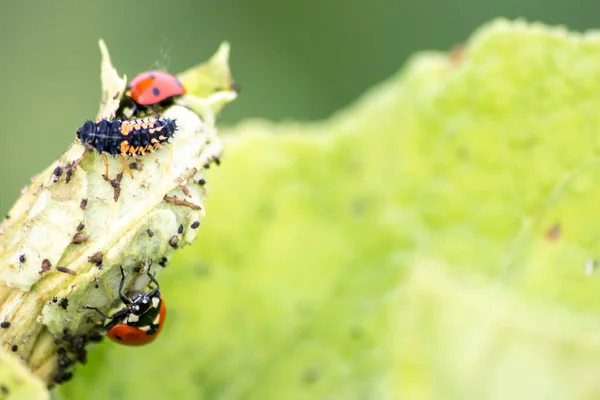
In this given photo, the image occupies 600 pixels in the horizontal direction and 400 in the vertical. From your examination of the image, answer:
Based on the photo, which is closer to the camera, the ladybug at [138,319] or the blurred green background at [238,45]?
the ladybug at [138,319]

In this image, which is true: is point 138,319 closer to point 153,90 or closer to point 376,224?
point 153,90

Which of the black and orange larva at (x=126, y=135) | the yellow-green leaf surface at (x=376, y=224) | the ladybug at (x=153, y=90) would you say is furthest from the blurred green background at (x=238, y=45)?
the black and orange larva at (x=126, y=135)

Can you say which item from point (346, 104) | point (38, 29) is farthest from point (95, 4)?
point (346, 104)

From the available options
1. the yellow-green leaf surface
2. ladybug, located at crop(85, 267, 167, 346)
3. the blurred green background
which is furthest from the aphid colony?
the blurred green background

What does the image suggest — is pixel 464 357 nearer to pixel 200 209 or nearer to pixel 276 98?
pixel 200 209

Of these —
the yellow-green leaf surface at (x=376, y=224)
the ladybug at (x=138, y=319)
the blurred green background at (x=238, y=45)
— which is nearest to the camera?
the ladybug at (x=138, y=319)

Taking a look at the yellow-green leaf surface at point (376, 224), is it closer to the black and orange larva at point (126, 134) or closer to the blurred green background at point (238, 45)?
the black and orange larva at point (126, 134)

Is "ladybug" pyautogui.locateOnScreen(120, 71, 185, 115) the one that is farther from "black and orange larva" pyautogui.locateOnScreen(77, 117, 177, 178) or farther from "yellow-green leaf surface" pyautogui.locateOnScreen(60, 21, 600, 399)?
"yellow-green leaf surface" pyautogui.locateOnScreen(60, 21, 600, 399)
